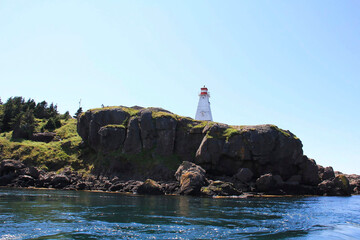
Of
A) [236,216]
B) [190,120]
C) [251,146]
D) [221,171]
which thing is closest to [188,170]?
[221,171]

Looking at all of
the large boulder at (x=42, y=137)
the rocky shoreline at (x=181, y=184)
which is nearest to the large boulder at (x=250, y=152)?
the rocky shoreline at (x=181, y=184)

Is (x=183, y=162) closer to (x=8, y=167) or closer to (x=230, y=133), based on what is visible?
(x=230, y=133)

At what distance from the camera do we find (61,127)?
10869 cm

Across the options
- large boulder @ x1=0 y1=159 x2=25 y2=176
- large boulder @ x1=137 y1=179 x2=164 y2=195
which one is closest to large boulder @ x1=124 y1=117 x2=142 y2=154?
large boulder @ x1=137 y1=179 x2=164 y2=195

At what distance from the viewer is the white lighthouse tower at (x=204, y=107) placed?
103 meters

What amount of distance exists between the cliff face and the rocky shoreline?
4896 mm

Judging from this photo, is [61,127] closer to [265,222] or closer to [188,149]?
[188,149]

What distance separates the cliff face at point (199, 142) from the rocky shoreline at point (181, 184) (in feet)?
16.1

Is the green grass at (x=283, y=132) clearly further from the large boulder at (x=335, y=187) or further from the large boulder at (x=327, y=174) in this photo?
the large boulder at (x=327, y=174)

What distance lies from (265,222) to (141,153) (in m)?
54.0

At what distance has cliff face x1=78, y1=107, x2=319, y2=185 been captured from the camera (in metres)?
72.7

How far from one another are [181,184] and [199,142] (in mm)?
21232

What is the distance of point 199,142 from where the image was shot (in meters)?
80.4

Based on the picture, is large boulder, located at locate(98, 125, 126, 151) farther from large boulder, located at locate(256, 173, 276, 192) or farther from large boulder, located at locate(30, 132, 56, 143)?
large boulder, located at locate(256, 173, 276, 192)
